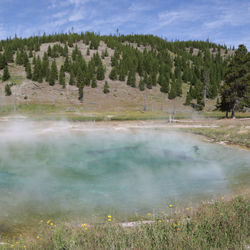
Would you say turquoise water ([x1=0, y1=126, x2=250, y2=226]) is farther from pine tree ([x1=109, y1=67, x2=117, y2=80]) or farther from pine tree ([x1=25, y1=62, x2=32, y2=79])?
pine tree ([x1=109, y1=67, x2=117, y2=80])

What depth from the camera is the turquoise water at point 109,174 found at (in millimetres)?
11531

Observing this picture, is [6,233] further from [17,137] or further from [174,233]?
[17,137]

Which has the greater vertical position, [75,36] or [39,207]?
[75,36]

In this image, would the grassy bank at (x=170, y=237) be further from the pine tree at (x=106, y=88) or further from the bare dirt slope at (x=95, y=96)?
the pine tree at (x=106, y=88)

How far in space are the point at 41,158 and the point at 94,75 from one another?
3355 inches

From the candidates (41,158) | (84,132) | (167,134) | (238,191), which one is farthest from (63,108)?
(238,191)

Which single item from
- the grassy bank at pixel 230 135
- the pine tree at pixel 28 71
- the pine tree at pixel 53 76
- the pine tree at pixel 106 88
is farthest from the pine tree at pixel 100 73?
the grassy bank at pixel 230 135

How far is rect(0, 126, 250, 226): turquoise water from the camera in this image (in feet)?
37.8

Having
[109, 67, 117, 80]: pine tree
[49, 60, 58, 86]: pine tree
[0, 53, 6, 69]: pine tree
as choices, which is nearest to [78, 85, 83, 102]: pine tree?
[49, 60, 58, 86]: pine tree

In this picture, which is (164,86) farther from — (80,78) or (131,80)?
(80,78)

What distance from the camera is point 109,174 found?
664 inches

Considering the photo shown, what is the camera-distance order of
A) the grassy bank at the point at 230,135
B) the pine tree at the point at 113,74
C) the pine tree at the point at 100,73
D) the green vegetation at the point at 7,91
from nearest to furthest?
the grassy bank at the point at 230,135 < the green vegetation at the point at 7,91 < the pine tree at the point at 100,73 < the pine tree at the point at 113,74

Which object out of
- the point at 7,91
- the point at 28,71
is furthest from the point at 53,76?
the point at 7,91

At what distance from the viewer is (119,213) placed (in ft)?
34.2
